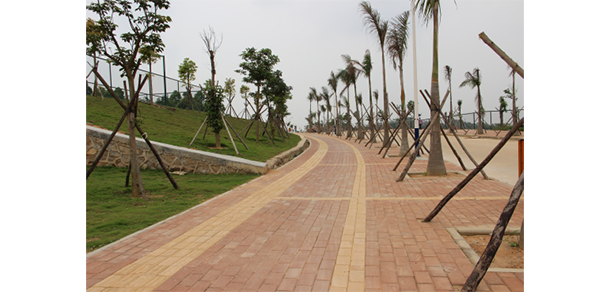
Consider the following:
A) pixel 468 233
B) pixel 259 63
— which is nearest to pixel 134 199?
pixel 468 233

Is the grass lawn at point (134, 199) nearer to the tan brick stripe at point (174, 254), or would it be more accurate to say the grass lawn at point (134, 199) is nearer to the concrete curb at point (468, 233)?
the tan brick stripe at point (174, 254)

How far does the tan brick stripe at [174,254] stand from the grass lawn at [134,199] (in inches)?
33.9

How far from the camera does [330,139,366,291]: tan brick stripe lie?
304 centimetres

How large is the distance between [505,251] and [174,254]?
12.2ft

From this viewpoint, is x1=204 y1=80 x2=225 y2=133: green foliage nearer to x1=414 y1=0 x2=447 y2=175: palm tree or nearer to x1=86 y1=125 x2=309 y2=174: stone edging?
x1=86 y1=125 x2=309 y2=174: stone edging

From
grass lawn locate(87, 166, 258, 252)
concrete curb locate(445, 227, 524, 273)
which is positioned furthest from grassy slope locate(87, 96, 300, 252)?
concrete curb locate(445, 227, 524, 273)

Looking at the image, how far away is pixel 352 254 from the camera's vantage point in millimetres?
3705

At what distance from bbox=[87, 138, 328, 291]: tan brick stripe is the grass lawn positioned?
0.86 meters

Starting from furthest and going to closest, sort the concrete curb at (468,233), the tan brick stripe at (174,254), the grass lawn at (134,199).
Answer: the grass lawn at (134,199) < the concrete curb at (468,233) < the tan brick stripe at (174,254)

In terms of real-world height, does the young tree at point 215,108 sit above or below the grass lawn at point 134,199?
above

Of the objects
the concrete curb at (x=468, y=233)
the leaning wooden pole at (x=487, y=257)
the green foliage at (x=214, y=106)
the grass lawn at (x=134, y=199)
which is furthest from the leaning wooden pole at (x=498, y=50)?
the green foliage at (x=214, y=106)

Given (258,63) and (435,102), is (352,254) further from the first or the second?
(258,63)

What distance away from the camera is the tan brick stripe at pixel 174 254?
317 cm

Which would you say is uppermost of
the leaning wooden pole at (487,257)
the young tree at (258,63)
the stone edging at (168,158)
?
the young tree at (258,63)
